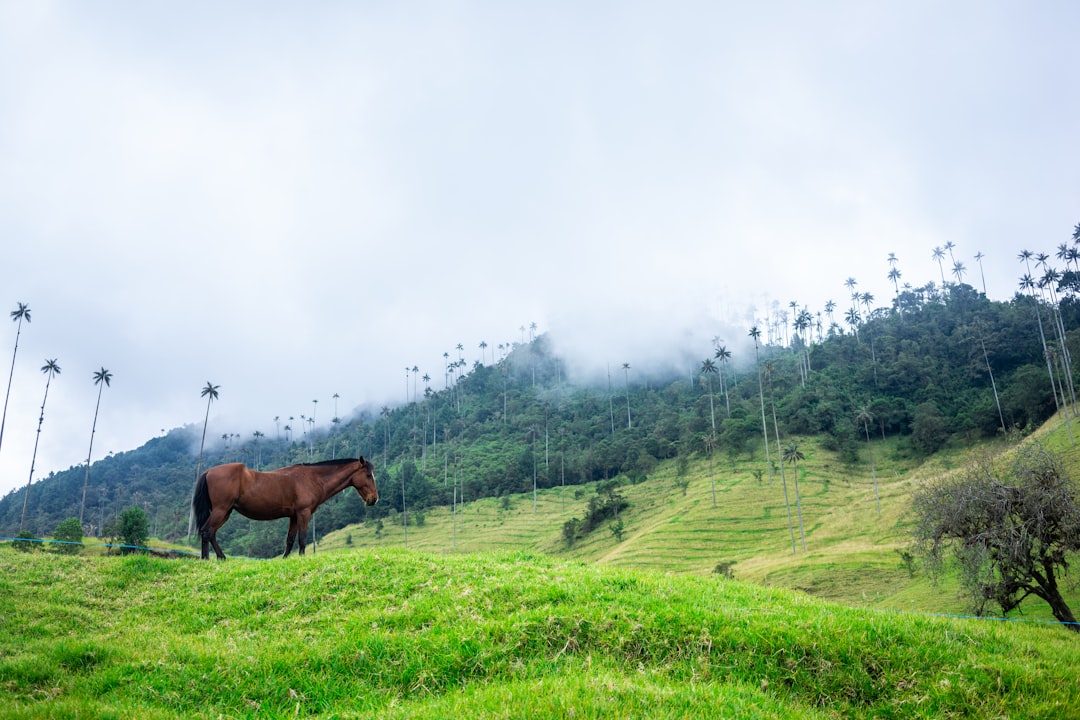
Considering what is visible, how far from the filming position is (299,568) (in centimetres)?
1318

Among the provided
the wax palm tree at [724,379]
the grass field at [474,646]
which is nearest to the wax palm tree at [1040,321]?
the wax palm tree at [724,379]

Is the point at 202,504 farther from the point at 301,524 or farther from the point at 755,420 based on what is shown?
the point at 755,420

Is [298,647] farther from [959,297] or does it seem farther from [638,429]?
[959,297]

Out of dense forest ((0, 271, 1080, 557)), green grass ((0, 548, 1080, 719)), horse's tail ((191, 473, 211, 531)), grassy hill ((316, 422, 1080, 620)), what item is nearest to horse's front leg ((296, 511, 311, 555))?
horse's tail ((191, 473, 211, 531))

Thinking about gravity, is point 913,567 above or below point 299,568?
below

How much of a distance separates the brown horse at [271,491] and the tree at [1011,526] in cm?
2382

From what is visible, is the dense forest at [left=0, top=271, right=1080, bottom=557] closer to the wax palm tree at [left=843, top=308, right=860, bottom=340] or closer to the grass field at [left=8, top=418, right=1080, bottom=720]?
the wax palm tree at [left=843, top=308, right=860, bottom=340]

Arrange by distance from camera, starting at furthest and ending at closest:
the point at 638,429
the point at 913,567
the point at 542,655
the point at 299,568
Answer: the point at 638,429 → the point at 913,567 → the point at 299,568 → the point at 542,655

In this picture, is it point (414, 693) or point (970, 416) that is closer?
point (414, 693)

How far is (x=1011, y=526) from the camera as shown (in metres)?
25.2

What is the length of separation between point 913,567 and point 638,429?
99541 millimetres

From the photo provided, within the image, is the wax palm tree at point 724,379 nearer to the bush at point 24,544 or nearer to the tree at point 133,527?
the tree at point 133,527

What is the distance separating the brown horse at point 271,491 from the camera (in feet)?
54.8

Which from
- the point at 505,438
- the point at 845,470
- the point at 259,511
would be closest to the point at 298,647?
the point at 259,511
